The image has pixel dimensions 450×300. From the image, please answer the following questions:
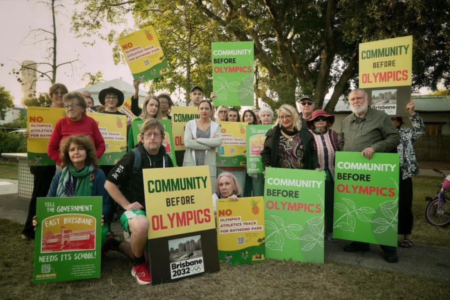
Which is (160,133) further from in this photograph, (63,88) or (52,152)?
(63,88)

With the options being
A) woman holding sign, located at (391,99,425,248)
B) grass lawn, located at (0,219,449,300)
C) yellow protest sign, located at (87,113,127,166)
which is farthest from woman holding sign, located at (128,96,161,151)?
woman holding sign, located at (391,99,425,248)

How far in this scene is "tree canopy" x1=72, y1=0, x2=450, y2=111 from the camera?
1037cm

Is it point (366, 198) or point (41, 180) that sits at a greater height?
point (41, 180)

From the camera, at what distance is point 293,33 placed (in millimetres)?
14453

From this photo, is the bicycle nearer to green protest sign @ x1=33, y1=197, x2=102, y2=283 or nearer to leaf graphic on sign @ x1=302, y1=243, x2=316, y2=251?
leaf graphic on sign @ x1=302, y1=243, x2=316, y2=251

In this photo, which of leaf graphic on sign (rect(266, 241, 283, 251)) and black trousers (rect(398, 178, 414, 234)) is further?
black trousers (rect(398, 178, 414, 234))

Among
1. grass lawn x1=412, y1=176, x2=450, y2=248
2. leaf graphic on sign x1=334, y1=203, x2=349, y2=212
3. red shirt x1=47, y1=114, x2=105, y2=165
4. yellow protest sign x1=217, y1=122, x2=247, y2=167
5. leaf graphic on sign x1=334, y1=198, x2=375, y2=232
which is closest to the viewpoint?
leaf graphic on sign x1=334, y1=198, x2=375, y2=232

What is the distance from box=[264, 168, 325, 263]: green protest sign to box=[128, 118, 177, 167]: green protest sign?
172 centimetres

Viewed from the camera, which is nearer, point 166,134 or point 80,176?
point 80,176

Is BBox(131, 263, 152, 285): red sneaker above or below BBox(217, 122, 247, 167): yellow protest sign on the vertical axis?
below

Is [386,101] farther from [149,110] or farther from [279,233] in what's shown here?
[149,110]

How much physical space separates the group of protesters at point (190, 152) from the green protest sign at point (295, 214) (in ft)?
1.48

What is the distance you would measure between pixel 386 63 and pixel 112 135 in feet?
13.2

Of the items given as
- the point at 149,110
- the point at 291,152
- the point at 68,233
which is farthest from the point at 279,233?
the point at 149,110
